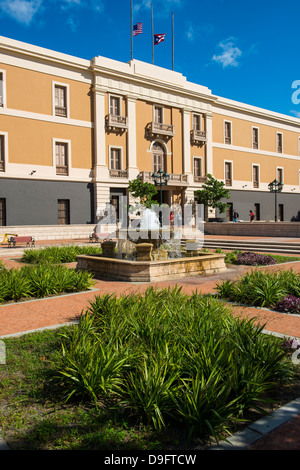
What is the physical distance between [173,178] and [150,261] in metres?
23.8

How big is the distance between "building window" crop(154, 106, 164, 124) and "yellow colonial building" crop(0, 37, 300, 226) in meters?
0.09

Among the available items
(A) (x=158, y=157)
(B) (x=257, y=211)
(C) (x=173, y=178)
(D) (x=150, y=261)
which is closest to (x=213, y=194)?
(C) (x=173, y=178)

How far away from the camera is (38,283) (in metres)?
8.81

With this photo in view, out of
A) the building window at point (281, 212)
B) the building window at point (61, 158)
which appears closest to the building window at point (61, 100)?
the building window at point (61, 158)

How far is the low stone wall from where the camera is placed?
78.6ft

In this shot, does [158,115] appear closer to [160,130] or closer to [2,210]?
[160,130]

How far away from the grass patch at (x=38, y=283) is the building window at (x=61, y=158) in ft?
65.0

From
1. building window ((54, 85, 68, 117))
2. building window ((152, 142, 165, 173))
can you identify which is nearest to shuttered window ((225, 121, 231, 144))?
building window ((152, 142, 165, 173))

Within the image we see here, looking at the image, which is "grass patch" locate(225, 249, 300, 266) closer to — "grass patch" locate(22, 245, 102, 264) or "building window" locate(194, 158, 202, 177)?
"grass patch" locate(22, 245, 102, 264)

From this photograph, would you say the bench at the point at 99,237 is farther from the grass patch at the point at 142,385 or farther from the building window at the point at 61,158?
the grass patch at the point at 142,385

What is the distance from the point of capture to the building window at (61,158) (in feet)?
93.2

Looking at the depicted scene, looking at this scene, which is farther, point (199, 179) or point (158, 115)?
A: point (199, 179)

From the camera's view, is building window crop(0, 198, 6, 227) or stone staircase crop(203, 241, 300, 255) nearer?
stone staircase crop(203, 241, 300, 255)

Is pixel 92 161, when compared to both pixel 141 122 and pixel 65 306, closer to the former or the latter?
pixel 141 122
